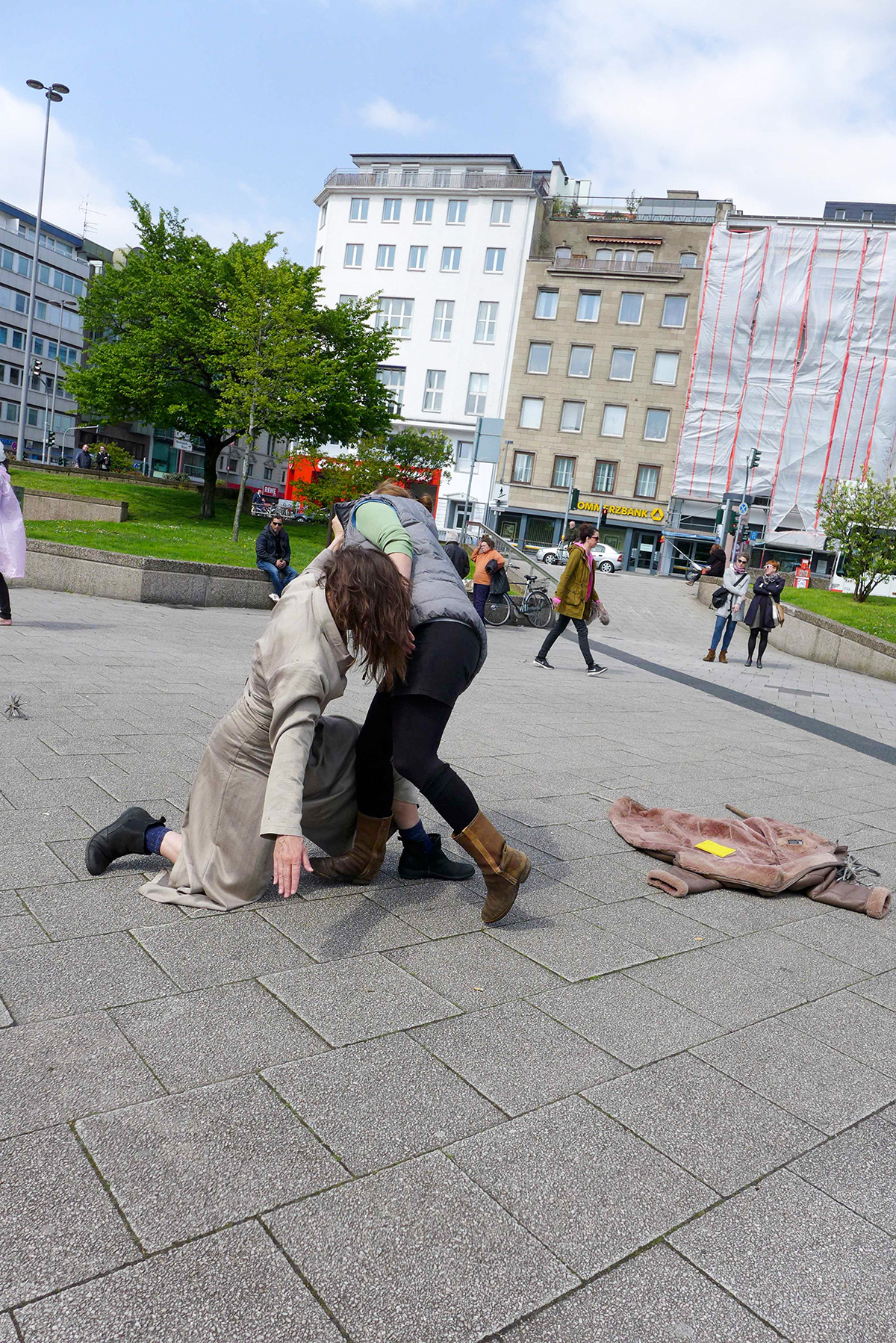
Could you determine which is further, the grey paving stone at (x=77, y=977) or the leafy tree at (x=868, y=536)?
the leafy tree at (x=868, y=536)

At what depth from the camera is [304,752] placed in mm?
3178

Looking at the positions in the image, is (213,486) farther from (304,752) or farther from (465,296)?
(304,752)

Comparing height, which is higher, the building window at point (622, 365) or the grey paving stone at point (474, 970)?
the building window at point (622, 365)

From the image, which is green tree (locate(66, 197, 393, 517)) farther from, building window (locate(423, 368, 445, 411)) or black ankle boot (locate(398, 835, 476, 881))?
black ankle boot (locate(398, 835, 476, 881))

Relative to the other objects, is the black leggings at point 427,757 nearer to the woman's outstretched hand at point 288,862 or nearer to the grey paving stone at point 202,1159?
the woman's outstretched hand at point 288,862

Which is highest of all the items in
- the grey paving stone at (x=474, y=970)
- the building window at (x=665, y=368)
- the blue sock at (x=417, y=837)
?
the building window at (x=665, y=368)

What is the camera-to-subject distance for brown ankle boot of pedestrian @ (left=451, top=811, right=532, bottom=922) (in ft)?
11.8

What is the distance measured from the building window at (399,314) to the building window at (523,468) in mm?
10543

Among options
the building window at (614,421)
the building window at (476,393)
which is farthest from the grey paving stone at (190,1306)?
the building window at (476,393)

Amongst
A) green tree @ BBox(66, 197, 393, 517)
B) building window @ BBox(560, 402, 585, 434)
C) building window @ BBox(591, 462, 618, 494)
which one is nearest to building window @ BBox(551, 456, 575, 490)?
building window @ BBox(591, 462, 618, 494)

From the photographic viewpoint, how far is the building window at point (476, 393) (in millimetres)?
55406

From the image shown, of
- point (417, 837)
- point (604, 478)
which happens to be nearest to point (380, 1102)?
point (417, 837)

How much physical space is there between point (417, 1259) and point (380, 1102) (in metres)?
0.56

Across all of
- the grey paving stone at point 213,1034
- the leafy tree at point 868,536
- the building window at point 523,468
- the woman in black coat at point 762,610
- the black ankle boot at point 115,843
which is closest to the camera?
the grey paving stone at point 213,1034
